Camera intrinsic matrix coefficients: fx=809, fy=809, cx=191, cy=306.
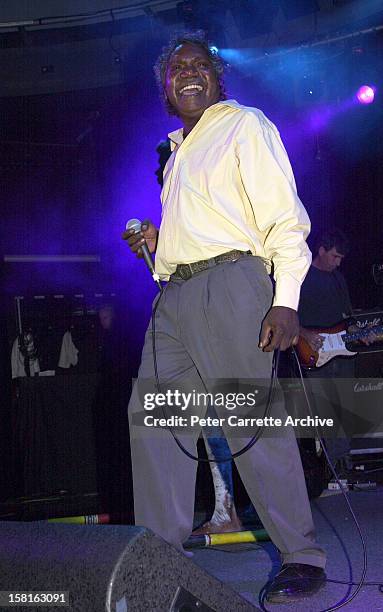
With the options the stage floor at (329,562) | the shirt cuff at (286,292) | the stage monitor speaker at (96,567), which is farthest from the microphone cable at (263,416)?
the stage monitor speaker at (96,567)

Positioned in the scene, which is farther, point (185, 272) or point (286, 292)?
point (185, 272)

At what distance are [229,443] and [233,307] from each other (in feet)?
1.37

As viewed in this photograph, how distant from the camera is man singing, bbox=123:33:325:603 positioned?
2.39m

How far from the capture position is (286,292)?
8.02 feet

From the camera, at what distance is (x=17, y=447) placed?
4633mm

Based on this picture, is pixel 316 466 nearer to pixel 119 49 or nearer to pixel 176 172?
pixel 176 172

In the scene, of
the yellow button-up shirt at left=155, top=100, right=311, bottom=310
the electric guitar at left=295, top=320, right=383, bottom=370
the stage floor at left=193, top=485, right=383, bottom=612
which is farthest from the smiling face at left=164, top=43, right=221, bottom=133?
the electric guitar at left=295, top=320, right=383, bottom=370

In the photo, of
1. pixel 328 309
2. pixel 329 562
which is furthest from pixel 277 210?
pixel 328 309

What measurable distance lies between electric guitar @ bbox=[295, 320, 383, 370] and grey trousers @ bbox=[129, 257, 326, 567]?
299 centimetres

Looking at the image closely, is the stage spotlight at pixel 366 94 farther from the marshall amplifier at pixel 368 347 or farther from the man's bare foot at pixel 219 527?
the man's bare foot at pixel 219 527

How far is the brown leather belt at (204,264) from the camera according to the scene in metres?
2.50

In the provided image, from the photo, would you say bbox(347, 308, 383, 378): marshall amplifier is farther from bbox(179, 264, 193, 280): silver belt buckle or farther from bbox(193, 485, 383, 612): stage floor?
bbox(179, 264, 193, 280): silver belt buckle

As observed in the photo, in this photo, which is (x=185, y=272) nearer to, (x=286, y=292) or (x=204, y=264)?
(x=204, y=264)

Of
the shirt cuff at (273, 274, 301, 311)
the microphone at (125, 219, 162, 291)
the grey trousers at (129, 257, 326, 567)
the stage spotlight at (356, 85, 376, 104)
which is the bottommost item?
the grey trousers at (129, 257, 326, 567)
